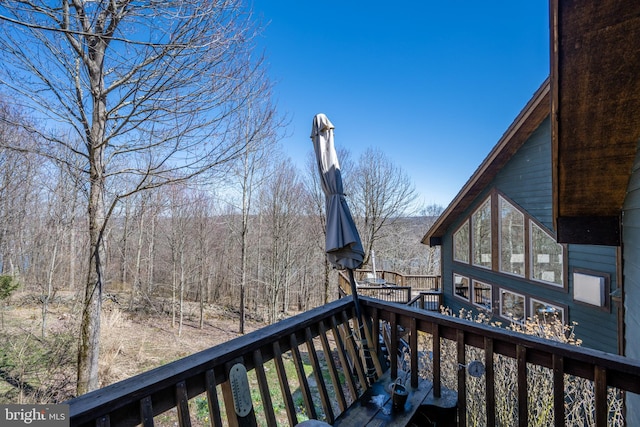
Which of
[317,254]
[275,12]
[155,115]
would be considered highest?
[275,12]

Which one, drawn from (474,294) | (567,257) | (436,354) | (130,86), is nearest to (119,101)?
(130,86)

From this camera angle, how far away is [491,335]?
1821mm

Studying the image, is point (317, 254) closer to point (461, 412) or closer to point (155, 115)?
point (155, 115)

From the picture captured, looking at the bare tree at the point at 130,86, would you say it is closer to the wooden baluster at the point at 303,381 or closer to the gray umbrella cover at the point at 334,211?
the gray umbrella cover at the point at 334,211

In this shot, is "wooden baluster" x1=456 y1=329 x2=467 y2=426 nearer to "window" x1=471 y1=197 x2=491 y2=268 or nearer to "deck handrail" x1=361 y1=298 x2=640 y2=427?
"deck handrail" x1=361 y1=298 x2=640 y2=427

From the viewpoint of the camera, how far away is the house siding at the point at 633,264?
88.0 inches

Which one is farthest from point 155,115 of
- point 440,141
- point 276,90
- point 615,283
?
point 440,141

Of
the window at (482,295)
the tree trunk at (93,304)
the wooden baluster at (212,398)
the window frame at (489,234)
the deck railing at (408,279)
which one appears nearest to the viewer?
the wooden baluster at (212,398)

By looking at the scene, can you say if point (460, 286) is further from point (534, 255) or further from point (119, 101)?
point (119, 101)

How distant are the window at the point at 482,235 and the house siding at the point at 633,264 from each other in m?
5.77

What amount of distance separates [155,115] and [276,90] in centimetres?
266

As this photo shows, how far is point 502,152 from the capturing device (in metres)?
7.49

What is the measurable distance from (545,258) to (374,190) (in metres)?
9.63

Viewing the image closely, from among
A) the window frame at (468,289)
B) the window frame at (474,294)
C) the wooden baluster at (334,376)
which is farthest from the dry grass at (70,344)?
the window frame at (474,294)
